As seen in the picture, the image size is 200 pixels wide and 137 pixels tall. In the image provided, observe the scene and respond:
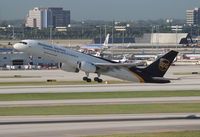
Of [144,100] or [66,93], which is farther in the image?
[66,93]

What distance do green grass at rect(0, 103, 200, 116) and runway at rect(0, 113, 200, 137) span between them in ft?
8.32

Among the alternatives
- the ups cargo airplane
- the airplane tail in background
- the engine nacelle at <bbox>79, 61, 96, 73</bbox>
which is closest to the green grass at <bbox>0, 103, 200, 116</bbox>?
the airplane tail in background

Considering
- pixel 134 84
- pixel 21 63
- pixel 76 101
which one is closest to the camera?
pixel 76 101

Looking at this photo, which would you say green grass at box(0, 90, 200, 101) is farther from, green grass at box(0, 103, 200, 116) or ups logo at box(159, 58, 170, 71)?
ups logo at box(159, 58, 170, 71)

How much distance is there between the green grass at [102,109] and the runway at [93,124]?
254 cm

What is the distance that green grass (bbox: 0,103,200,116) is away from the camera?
4697 cm

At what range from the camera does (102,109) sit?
4909 cm

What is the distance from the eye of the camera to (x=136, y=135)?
34906mm

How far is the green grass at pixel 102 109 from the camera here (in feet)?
154

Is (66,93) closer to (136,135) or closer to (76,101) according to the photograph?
(76,101)

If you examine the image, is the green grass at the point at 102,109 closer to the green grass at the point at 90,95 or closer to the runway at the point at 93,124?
the runway at the point at 93,124

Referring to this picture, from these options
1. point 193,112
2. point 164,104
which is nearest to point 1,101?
point 164,104

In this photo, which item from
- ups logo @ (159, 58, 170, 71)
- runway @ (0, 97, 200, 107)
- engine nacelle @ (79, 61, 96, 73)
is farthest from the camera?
engine nacelle @ (79, 61, 96, 73)

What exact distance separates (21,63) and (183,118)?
10317 centimetres
